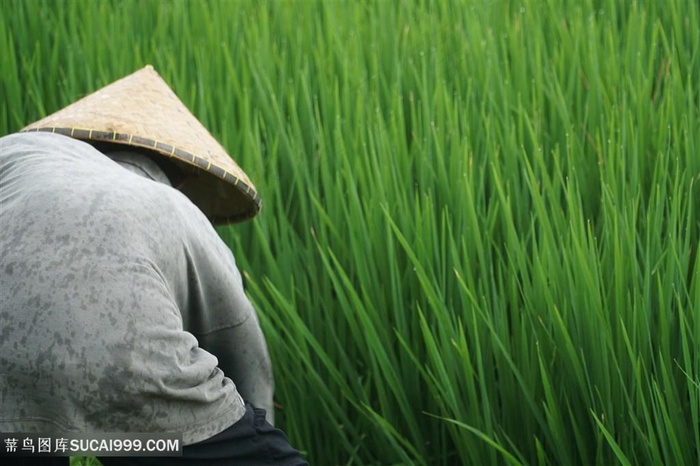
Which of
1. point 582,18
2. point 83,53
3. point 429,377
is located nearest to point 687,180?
point 429,377

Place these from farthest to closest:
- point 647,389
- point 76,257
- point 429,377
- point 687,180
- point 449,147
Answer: point 449,147, point 687,180, point 429,377, point 647,389, point 76,257

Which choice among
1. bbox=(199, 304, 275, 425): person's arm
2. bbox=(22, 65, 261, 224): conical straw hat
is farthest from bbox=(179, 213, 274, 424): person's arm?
bbox=(22, 65, 261, 224): conical straw hat

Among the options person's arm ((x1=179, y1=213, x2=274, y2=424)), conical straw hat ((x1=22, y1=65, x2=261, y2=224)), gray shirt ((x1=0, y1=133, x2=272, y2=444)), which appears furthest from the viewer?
conical straw hat ((x1=22, y1=65, x2=261, y2=224))

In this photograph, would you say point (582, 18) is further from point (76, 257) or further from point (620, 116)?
point (76, 257)

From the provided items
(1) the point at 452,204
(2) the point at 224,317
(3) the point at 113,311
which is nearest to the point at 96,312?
(3) the point at 113,311

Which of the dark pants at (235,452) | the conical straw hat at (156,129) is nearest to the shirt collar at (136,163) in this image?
the conical straw hat at (156,129)

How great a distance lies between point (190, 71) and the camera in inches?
96.9

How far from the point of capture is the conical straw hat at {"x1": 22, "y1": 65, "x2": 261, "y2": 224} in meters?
1.31

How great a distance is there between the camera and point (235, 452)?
114 cm

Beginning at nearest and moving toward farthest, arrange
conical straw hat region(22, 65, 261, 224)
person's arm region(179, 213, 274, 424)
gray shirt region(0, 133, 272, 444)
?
gray shirt region(0, 133, 272, 444) → person's arm region(179, 213, 274, 424) → conical straw hat region(22, 65, 261, 224)

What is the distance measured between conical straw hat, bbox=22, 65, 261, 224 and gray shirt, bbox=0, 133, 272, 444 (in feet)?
0.56

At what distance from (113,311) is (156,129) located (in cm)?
38

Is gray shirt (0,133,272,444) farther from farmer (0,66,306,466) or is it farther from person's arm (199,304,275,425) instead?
person's arm (199,304,275,425)

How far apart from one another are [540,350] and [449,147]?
26.5 inches
